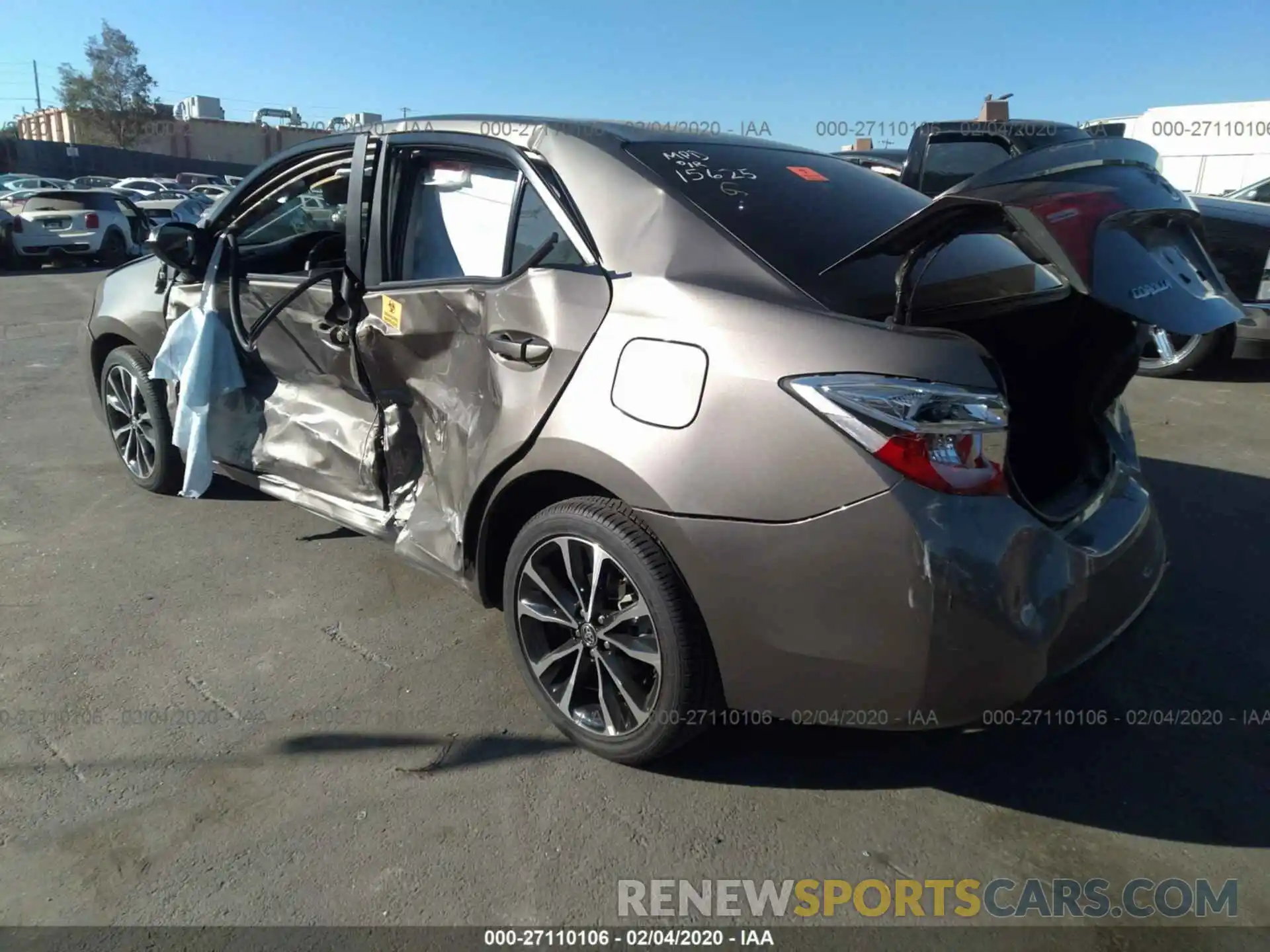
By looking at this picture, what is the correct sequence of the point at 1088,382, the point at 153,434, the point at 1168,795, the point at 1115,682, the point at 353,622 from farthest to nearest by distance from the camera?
1. the point at 153,434
2. the point at 353,622
3. the point at 1115,682
4. the point at 1088,382
5. the point at 1168,795

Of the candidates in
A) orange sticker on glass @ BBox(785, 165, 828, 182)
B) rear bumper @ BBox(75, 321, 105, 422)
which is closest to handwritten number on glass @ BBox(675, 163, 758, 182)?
orange sticker on glass @ BBox(785, 165, 828, 182)

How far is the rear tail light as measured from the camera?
2.10 metres

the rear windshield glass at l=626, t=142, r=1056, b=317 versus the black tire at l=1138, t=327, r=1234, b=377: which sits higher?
the rear windshield glass at l=626, t=142, r=1056, b=317

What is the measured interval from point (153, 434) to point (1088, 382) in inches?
163

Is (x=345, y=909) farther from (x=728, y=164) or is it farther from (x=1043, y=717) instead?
(x=728, y=164)

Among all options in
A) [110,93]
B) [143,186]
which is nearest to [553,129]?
[143,186]

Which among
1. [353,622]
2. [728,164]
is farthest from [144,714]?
[728,164]

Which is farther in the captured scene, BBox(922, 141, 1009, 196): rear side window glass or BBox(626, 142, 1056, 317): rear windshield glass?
BBox(922, 141, 1009, 196): rear side window glass

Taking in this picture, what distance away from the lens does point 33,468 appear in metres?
5.41

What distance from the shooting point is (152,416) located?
4.54 metres

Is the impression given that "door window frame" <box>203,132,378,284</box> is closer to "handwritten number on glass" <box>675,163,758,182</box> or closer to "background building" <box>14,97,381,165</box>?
"handwritten number on glass" <box>675,163,758,182</box>

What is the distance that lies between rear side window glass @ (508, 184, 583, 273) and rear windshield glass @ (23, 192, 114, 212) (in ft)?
61.7

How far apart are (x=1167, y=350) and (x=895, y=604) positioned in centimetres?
646

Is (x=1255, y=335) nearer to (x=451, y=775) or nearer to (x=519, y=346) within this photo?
(x=519, y=346)
